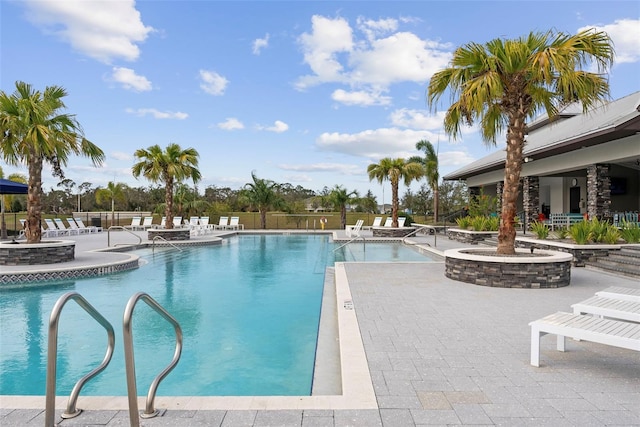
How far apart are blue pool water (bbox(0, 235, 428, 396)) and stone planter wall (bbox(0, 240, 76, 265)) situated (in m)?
2.12

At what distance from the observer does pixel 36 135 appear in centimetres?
1053

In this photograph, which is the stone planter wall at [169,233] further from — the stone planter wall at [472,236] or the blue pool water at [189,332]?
the stone planter wall at [472,236]

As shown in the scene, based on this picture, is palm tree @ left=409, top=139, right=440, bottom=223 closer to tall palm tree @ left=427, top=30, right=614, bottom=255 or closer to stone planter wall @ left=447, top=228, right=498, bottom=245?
stone planter wall @ left=447, top=228, right=498, bottom=245

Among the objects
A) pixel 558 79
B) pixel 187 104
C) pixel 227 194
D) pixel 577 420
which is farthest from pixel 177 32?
pixel 227 194

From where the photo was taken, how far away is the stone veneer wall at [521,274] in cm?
796

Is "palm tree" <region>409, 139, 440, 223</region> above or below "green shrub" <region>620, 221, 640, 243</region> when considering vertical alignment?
above

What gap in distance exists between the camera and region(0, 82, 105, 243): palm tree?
428 inches

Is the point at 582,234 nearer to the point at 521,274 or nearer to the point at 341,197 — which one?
the point at 521,274

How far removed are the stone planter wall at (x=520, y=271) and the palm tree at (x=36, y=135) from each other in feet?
36.2

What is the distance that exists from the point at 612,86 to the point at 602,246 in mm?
4522

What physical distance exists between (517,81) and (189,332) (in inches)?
322

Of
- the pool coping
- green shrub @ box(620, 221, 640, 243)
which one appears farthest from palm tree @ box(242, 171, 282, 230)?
the pool coping

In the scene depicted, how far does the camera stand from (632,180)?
65.6ft

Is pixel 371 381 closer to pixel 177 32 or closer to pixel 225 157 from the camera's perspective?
pixel 177 32
